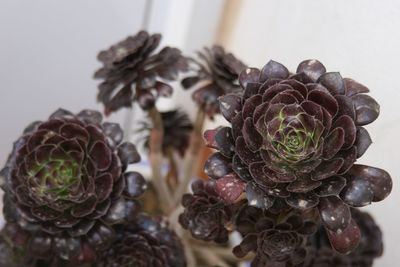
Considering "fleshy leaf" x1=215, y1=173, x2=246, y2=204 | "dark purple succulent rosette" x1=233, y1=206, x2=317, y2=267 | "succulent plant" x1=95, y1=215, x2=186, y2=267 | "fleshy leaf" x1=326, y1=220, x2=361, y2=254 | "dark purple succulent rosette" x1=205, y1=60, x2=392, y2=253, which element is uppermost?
"dark purple succulent rosette" x1=205, y1=60, x2=392, y2=253

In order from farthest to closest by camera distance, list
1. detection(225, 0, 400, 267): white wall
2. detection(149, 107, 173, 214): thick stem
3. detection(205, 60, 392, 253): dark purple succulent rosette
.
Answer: detection(149, 107, 173, 214): thick stem < detection(225, 0, 400, 267): white wall < detection(205, 60, 392, 253): dark purple succulent rosette

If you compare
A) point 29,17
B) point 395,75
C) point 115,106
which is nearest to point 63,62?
point 29,17

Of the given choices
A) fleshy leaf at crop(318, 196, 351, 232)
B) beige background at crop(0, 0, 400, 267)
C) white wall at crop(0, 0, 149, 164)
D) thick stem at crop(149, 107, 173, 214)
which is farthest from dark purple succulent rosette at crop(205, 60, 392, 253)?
white wall at crop(0, 0, 149, 164)

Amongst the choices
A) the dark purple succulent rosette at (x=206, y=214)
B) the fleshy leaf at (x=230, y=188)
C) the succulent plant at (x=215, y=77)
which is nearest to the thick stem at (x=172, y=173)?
the succulent plant at (x=215, y=77)

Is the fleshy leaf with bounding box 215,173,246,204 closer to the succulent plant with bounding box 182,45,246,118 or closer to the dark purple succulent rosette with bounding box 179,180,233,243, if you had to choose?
the dark purple succulent rosette with bounding box 179,180,233,243

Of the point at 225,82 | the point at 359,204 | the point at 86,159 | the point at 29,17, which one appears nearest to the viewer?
the point at 359,204

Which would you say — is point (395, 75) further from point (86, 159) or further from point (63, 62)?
point (63, 62)
